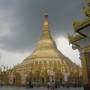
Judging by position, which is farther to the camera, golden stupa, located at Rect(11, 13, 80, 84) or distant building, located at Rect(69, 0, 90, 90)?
golden stupa, located at Rect(11, 13, 80, 84)

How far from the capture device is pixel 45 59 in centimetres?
6122

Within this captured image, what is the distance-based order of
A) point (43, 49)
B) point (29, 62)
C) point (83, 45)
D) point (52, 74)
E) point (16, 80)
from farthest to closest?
1. point (43, 49)
2. point (29, 62)
3. point (16, 80)
4. point (52, 74)
5. point (83, 45)

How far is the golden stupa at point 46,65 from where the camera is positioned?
49912 mm

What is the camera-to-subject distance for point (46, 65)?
5700 centimetres

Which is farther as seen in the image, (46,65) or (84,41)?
(46,65)

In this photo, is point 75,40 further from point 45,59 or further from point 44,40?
point 44,40

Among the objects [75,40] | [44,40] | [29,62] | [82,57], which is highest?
[44,40]

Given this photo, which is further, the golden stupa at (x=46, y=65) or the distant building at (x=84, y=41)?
the golden stupa at (x=46, y=65)

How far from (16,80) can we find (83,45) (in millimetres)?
41452

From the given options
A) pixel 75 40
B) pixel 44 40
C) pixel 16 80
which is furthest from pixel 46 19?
pixel 75 40

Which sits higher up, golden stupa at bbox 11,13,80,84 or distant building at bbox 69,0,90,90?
golden stupa at bbox 11,13,80,84

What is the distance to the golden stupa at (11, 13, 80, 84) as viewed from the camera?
49.9 meters

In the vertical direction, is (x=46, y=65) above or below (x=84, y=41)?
above

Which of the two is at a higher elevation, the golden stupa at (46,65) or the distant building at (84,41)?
the golden stupa at (46,65)
